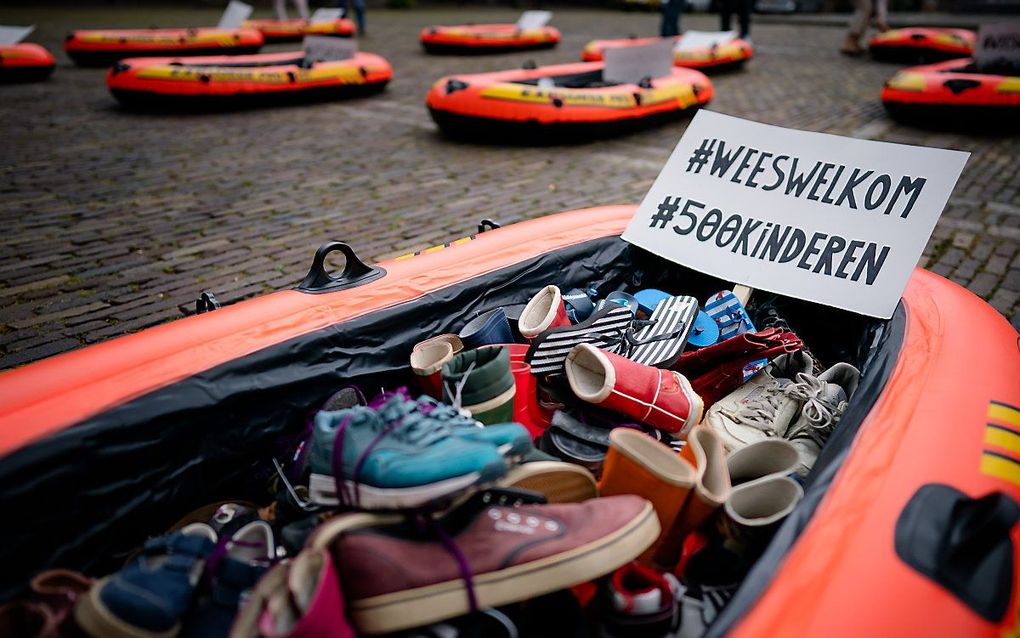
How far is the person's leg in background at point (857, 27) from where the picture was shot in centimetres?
1050

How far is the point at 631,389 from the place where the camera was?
5.84 feet

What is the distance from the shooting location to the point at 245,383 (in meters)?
1.72

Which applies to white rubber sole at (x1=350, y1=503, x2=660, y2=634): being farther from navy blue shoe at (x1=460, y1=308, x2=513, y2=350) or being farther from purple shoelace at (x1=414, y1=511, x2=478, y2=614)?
navy blue shoe at (x1=460, y1=308, x2=513, y2=350)

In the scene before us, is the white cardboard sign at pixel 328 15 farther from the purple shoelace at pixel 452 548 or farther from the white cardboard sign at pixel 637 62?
the purple shoelace at pixel 452 548

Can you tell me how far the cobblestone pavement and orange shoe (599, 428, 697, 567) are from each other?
2564 mm

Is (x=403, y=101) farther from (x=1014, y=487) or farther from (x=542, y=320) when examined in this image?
(x=1014, y=487)

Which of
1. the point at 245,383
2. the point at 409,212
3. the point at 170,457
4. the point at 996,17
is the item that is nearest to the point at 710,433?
the point at 245,383

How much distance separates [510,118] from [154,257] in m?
3.51

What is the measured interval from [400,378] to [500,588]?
101 cm

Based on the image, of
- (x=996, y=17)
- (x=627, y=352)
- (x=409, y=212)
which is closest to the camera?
(x=627, y=352)

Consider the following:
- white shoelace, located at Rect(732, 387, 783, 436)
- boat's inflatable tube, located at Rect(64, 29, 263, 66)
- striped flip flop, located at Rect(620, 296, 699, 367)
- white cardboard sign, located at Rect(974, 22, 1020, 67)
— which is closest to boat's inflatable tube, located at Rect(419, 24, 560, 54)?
boat's inflatable tube, located at Rect(64, 29, 263, 66)

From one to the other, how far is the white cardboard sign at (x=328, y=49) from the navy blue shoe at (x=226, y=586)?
8.30 m

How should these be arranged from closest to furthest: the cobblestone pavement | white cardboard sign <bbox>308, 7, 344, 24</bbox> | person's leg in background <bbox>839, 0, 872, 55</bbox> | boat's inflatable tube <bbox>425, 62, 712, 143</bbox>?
1. the cobblestone pavement
2. boat's inflatable tube <bbox>425, 62, 712, 143</bbox>
3. person's leg in background <bbox>839, 0, 872, 55</bbox>
4. white cardboard sign <bbox>308, 7, 344, 24</bbox>

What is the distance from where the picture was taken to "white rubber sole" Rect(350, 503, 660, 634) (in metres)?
1.16
